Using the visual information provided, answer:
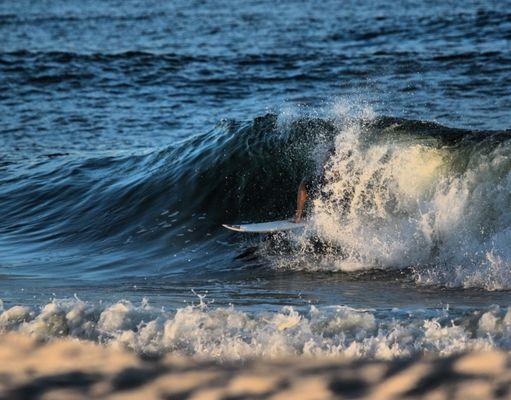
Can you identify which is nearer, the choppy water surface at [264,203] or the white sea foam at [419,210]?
Answer: the choppy water surface at [264,203]

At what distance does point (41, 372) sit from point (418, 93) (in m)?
14.1

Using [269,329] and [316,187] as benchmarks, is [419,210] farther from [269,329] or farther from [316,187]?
[269,329]

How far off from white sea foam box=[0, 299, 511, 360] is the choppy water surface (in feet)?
0.06

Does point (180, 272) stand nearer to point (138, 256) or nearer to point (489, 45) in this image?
point (138, 256)

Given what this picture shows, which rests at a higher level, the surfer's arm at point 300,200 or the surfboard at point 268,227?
the surfer's arm at point 300,200

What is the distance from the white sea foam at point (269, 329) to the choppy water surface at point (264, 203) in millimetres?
17

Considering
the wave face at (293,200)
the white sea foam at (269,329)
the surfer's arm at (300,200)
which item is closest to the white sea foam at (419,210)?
the wave face at (293,200)

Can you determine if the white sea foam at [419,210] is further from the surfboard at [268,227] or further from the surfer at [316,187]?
the surfboard at [268,227]

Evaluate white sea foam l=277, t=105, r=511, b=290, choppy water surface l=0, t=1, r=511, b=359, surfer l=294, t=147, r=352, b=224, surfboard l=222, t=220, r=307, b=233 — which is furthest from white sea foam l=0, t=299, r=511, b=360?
surfer l=294, t=147, r=352, b=224

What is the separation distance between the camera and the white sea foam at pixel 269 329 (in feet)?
18.5

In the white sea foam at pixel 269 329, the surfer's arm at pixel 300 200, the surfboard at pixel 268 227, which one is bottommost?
the surfboard at pixel 268 227

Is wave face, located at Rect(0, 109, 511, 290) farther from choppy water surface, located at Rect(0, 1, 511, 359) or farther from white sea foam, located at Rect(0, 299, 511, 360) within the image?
white sea foam, located at Rect(0, 299, 511, 360)

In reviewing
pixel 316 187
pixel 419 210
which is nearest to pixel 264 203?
pixel 316 187

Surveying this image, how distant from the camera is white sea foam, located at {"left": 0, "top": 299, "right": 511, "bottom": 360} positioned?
5652 mm
